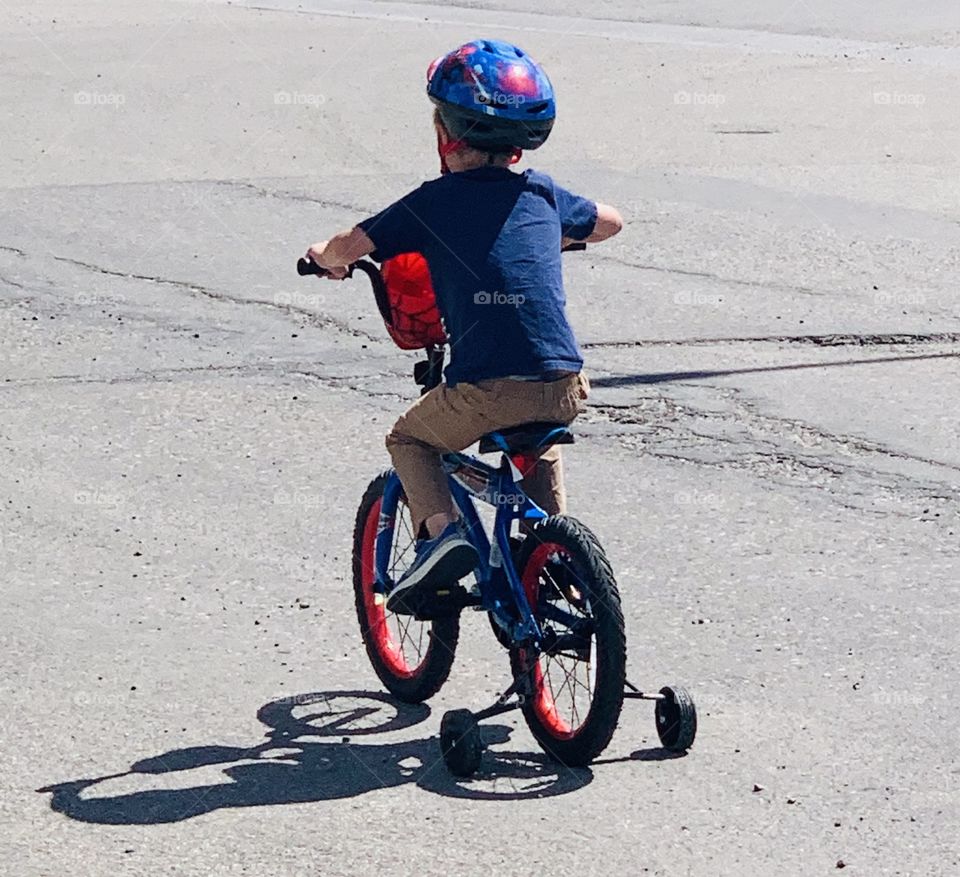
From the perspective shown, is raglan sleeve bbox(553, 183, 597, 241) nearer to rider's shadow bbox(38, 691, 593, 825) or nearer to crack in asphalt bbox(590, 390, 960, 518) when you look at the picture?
rider's shadow bbox(38, 691, 593, 825)

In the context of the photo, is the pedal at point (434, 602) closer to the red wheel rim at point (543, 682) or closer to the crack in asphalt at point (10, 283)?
the red wheel rim at point (543, 682)

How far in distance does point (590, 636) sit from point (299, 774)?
2.88 ft

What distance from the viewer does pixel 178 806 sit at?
5.02 metres

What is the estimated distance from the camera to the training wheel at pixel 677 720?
527cm

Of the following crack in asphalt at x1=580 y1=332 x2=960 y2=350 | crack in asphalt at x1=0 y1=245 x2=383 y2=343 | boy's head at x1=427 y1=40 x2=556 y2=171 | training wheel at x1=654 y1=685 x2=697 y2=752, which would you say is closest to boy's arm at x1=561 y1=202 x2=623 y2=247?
boy's head at x1=427 y1=40 x2=556 y2=171

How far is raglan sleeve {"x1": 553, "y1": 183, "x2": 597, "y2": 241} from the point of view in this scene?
5427 millimetres

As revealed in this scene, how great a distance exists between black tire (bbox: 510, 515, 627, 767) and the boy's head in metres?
1.02

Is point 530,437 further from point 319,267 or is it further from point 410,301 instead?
point 319,267

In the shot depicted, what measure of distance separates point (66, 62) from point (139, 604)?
11961 mm

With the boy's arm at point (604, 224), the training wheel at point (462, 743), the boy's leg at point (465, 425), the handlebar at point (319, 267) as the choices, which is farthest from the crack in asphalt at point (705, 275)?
the training wheel at point (462, 743)

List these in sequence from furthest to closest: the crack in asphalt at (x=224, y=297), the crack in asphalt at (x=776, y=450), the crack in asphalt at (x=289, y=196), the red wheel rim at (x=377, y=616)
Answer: the crack in asphalt at (x=289, y=196) → the crack in asphalt at (x=224, y=297) → the crack in asphalt at (x=776, y=450) → the red wheel rim at (x=377, y=616)

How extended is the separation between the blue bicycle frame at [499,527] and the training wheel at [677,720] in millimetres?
399

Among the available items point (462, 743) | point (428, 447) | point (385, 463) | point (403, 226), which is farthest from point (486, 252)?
point (385, 463)

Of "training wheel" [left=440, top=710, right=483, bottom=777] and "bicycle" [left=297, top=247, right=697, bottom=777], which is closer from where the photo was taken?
"bicycle" [left=297, top=247, right=697, bottom=777]
